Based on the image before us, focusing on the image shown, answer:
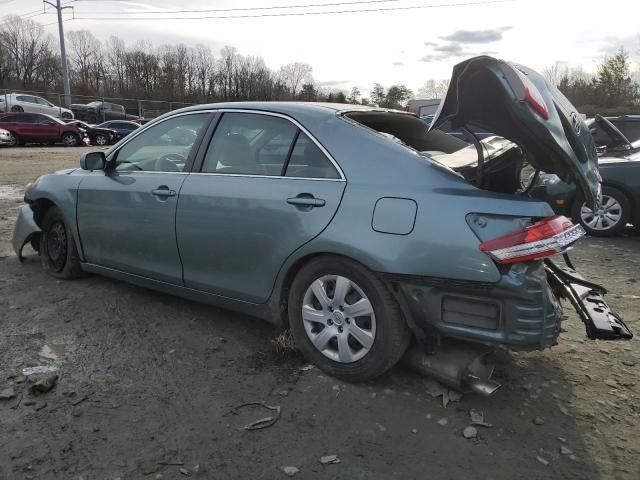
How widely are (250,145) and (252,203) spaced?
469mm

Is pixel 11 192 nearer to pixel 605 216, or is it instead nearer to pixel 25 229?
pixel 25 229

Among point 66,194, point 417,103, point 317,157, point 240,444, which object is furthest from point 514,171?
point 417,103

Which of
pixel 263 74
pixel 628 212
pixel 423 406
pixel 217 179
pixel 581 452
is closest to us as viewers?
pixel 581 452

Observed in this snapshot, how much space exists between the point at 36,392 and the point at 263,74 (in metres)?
68.4

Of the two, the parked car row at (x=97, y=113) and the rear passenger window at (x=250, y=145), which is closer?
the rear passenger window at (x=250, y=145)

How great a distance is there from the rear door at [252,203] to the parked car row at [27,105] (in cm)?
3075

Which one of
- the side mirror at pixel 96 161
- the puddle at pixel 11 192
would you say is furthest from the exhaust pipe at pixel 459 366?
the puddle at pixel 11 192

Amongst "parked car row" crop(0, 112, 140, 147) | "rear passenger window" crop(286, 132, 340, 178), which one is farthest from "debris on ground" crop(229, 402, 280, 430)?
"parked car row" crop(0, 112, 140, 147)

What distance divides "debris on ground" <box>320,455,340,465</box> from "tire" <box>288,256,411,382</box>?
59cm

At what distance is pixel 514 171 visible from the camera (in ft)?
10.6

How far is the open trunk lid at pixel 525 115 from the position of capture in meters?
2.55

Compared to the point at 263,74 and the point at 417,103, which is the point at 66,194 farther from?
the point at 263,74

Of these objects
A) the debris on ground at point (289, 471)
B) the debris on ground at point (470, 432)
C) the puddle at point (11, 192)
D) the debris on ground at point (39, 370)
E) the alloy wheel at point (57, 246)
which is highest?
the alloy wheel at point (57, 246)

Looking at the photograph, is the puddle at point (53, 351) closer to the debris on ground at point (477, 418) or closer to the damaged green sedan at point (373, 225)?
the damaged green sedan at point (373, 225)
